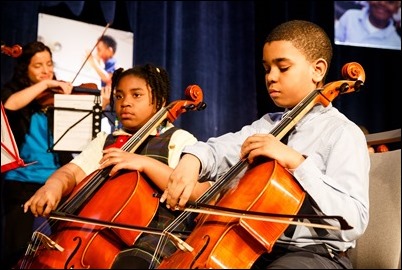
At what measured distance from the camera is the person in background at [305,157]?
1214 millimetres

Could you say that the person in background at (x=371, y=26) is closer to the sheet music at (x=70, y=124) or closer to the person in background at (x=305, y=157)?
the sheet music at (x=70, y=124)

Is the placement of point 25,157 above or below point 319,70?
below

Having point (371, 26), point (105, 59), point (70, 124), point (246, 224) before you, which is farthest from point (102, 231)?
point (371, 26)

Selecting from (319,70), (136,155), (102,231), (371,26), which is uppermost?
(371,26)

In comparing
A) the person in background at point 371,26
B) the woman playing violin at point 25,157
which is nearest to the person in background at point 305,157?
the woman playing violin at point 25,157

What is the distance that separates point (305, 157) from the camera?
128 centimetres

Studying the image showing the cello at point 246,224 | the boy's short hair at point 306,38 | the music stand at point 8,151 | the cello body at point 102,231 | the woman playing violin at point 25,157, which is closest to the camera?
the cello at point 246,224

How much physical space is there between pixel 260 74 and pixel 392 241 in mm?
2161

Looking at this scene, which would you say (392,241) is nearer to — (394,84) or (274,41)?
(274,41)

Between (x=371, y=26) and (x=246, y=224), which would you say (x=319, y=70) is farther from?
(x=371, y=26)

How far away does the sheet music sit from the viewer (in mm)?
2164

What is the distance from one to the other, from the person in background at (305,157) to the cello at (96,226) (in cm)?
15

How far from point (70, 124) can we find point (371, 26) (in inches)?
90.2

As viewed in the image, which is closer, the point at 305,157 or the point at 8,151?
the point at 305,157
